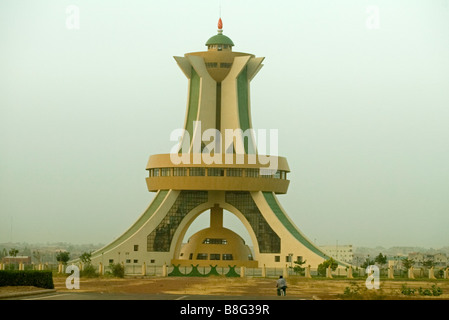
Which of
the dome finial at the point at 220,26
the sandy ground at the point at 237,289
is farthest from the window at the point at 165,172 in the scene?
the sandy ground at the point at 237,289

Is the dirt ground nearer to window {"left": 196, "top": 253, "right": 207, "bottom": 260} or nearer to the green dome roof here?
window {"left": 196, "top": 253, "right": 207, "bottom": 260}

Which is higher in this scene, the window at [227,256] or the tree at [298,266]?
the window at [227,256]

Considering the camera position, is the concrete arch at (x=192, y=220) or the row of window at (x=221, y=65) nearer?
the concrete arch at (x=192, y=220)

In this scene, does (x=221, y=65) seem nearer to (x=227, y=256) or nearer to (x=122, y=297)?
(x=227, y=256)

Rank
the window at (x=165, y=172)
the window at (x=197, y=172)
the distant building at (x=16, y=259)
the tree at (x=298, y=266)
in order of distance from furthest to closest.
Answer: the distant building at (x=16, y=259) → the window at (x=165, y=172) → the window at (x=197, y=172) → the tree at (x=298, y=266)

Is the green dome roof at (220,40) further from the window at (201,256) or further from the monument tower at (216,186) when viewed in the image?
the window at (201,256)
